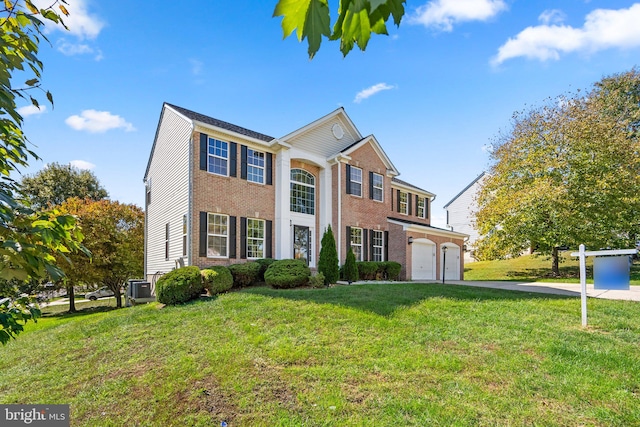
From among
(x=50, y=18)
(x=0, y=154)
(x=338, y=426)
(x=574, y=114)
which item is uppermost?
(x=574, y=114)

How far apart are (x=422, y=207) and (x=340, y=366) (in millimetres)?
20801

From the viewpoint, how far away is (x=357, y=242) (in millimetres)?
18594

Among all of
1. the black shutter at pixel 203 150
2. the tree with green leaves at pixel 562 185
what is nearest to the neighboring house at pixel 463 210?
the tree with green leaves at pixel 562 185

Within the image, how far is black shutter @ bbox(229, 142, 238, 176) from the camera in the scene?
1402cm

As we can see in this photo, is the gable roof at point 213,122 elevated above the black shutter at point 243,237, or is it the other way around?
the gable roof at point 213,122

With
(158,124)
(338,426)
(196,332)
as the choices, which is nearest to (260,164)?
(158,124)

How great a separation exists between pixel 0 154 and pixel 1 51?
2.04 feet

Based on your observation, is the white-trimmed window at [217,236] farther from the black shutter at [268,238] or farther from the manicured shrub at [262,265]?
the black shutter at [268,238]

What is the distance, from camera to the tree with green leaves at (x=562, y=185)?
756 inches

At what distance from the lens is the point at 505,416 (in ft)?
13.7

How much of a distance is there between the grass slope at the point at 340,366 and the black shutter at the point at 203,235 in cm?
374

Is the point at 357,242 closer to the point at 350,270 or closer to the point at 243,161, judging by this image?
the point at 350,270

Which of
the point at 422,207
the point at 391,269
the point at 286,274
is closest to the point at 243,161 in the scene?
the point at 286,274

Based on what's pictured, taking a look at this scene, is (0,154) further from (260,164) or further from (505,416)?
(260,164)
